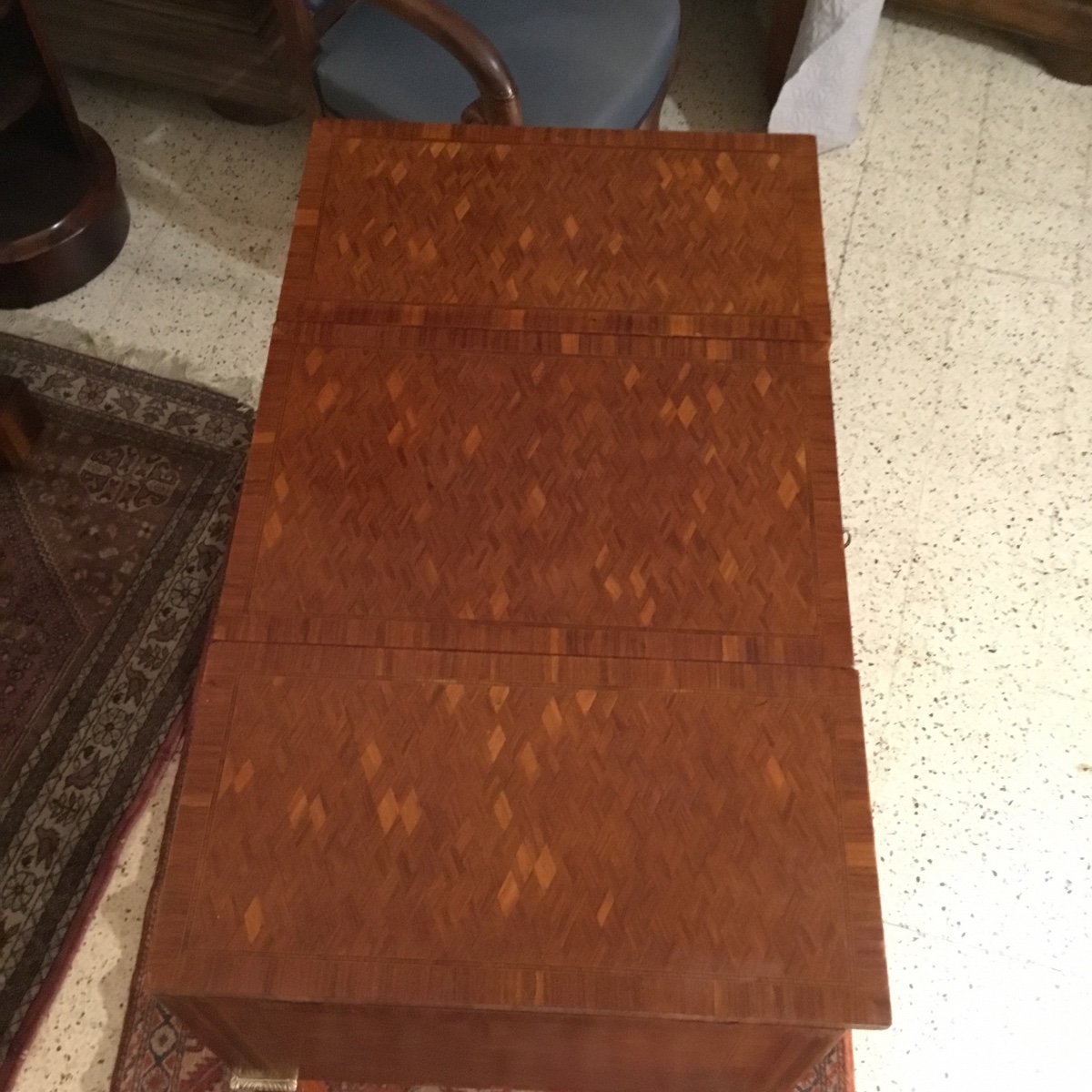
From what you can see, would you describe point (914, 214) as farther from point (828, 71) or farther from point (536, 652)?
point (536, 652)

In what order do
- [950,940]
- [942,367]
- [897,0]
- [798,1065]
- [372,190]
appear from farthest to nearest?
[897,0] < [942,367] < [950,940] < [372,190] < [798,1065]

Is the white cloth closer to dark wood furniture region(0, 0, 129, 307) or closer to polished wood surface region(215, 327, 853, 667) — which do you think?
polished wood surface region(215, 327, 853, 667)

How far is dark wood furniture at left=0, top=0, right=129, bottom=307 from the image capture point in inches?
71.1

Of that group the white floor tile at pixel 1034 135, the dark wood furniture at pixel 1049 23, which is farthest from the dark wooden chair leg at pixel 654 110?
the dark wood furniture at pixel 1049 23

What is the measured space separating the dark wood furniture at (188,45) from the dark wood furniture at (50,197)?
0.16 m

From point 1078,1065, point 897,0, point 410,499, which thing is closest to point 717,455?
point 410,499

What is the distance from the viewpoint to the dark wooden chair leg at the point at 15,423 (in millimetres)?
1674

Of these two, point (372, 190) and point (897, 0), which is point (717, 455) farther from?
point (897, 0)

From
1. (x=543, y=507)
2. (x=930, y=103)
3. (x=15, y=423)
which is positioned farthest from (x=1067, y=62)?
(x=15, y=423)

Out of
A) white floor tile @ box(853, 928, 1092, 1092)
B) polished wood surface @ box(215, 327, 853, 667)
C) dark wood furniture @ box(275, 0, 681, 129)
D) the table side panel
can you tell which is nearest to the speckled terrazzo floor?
white floor tile @ box(853, 928, 1092, 1092)

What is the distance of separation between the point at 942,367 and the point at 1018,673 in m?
0.59

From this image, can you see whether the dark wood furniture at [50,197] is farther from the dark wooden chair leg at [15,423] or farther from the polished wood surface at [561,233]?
the polished wood surface at [561,233]

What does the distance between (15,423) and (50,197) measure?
0.48 meters

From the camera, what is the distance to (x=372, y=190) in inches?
49.3
